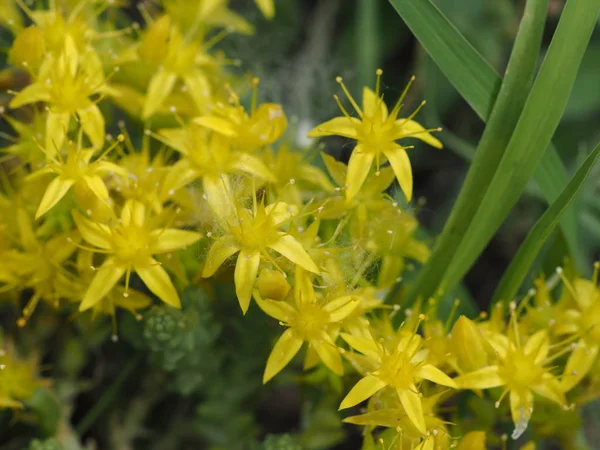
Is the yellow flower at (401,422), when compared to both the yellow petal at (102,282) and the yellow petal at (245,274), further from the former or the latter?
the yellow petal at (102,282)

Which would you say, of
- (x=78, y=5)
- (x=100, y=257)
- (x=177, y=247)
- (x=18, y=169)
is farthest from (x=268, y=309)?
(x=78, y=5)

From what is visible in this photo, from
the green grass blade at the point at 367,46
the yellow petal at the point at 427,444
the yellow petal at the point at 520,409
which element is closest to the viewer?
the yellow petal at the point at 427,444

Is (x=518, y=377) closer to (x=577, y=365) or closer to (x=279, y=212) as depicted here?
(x=577, y=365)

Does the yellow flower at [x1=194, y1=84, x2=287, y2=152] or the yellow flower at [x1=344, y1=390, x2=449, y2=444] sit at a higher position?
the yellow flower at [x1=194, y1=84, x2=287, y2=152]

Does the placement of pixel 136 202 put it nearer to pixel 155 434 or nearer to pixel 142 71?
pixel 142 71

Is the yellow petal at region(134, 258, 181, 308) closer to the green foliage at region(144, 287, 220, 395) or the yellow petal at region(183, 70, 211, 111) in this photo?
the green foliage at region(144, 287, 220, 395)

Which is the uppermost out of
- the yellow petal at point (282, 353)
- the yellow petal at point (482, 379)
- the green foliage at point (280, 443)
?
the yellow petal at point (282, 353)

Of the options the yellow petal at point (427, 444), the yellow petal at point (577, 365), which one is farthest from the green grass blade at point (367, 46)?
the yellow petal at point (427, 444)

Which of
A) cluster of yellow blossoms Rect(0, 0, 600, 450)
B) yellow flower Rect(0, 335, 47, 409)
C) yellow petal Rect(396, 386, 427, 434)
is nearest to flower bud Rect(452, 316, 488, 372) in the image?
cluster of yellow blossoms Rect(0, 0, 600, 450)

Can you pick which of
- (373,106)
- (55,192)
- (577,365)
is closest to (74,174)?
(55,192)
